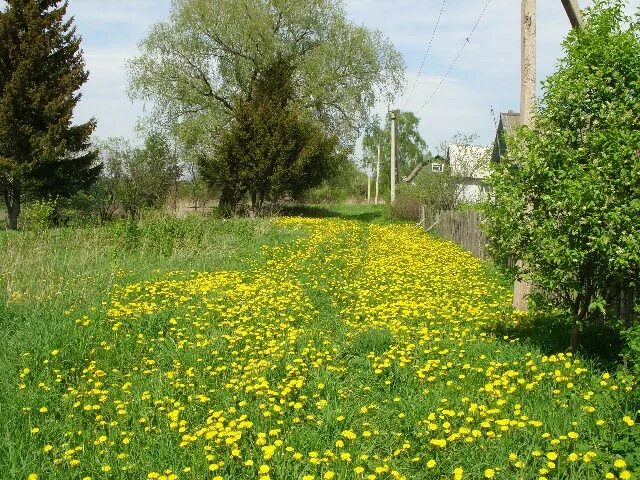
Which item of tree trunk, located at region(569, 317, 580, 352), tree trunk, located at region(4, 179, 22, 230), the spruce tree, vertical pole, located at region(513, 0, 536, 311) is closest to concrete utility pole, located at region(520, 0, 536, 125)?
vertical pole, located at region(513, 0, 536, 311)

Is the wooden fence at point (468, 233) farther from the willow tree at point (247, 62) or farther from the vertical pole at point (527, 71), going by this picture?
the willow tree at point (247, 62)

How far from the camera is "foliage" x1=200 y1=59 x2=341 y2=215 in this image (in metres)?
29.2

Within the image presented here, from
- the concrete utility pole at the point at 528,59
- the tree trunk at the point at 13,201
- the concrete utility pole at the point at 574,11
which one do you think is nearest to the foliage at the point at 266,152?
the tree trunk at the point at 13,201

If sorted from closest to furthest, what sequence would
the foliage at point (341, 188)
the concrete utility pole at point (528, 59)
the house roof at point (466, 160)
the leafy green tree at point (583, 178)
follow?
1. the leafy green tree at point (583, 178)
2. the concrete utility pole at point (528, 59)
3. the house roof at point (466, 160)
4. the foliage at point (341, 188)

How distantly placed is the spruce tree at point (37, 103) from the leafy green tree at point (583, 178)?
74.3 ft

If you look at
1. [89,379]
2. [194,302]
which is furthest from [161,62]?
[89,379]

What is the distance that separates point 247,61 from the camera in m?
32.5

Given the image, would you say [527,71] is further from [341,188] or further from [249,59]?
[341,188]

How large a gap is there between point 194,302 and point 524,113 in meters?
5.11

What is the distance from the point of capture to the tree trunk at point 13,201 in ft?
84.1

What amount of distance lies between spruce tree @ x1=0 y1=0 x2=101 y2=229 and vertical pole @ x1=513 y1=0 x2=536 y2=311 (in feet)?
69.3

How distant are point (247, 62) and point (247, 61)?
5cm

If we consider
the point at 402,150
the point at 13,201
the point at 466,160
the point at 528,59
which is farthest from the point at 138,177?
the point at 402,150

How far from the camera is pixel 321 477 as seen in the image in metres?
3.89
